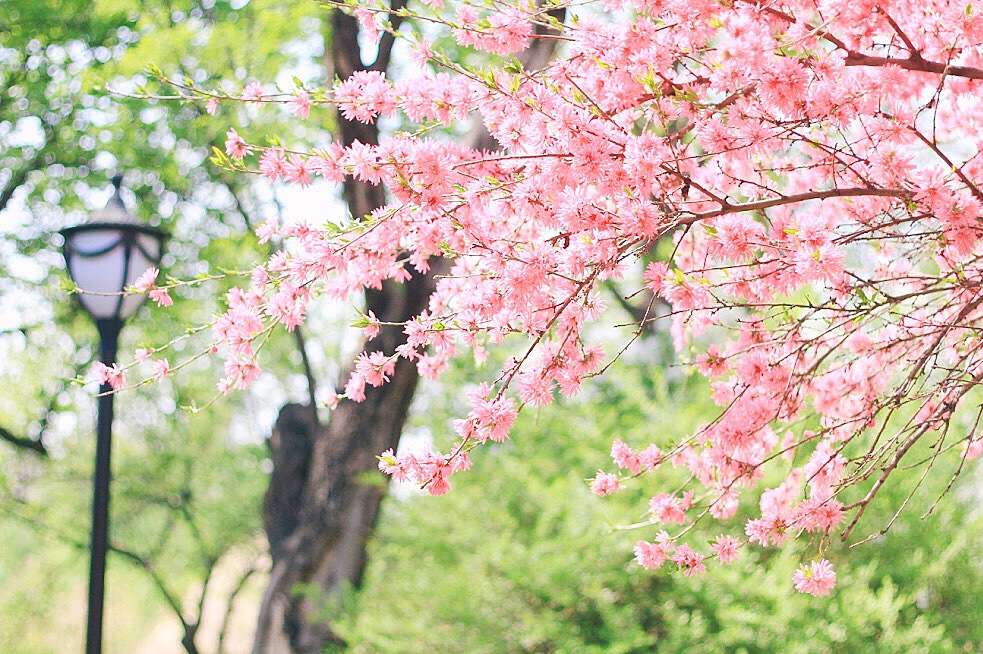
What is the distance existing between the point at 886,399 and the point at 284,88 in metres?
2.03

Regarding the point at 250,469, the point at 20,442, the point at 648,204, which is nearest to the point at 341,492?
the point at 20,442

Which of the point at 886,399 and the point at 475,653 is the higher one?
the point at 475,653

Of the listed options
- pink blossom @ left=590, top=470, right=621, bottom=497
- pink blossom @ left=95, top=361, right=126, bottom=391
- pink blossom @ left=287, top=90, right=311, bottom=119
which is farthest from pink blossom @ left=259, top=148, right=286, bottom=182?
pink blossom @ left=590, top=470, right=621, bottom=497

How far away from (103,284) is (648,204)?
311 centimetres

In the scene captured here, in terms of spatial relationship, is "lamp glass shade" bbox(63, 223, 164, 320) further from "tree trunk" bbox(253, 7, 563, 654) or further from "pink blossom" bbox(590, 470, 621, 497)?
"pink blossom" bbox(590, 470, 621, 497)

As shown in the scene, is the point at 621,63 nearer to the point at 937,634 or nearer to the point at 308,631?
the point at 937,634

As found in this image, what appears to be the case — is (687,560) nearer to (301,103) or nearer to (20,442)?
(301,103)

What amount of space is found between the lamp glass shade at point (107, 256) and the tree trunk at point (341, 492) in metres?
1.97

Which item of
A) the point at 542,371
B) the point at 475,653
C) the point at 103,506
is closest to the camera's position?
the point at 542,371

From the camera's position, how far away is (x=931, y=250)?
329 cm

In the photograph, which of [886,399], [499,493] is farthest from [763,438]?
[499,493]

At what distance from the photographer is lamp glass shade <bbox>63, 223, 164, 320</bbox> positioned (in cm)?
491

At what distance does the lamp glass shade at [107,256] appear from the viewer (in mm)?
4906

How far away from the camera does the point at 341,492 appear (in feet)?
22.8
